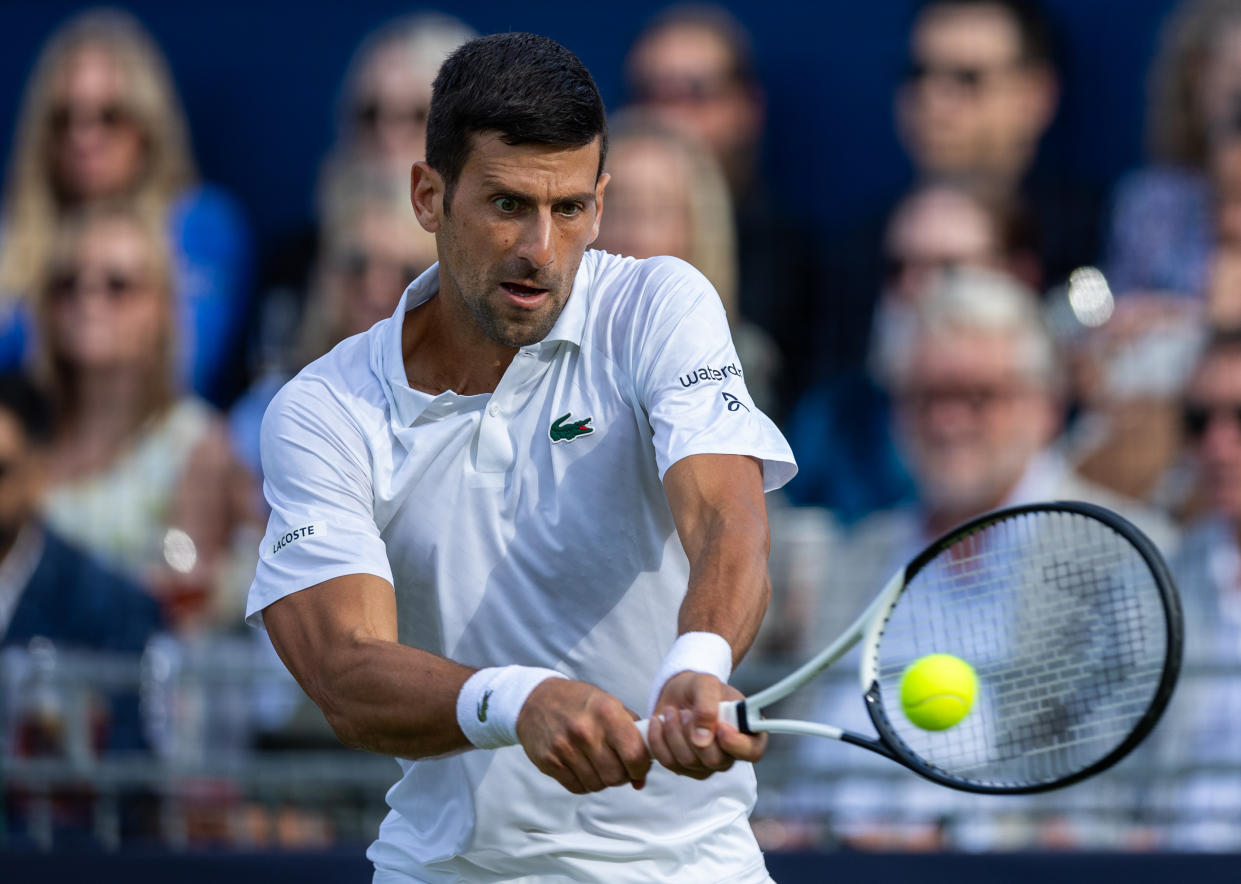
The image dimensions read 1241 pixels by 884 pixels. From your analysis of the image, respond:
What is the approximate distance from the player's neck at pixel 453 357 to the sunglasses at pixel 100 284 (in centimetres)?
326

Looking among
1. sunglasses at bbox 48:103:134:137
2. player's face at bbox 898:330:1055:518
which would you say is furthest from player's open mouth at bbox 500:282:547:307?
sunglasses at bbox 48:103:134:137

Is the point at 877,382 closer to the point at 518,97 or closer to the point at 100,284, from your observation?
Answer: the point at 100,284

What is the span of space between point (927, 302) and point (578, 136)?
2852 mm

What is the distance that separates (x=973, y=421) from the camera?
5547 millimetres

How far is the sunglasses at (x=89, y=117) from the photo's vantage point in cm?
661

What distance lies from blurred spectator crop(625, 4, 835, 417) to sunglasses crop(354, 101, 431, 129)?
82cm

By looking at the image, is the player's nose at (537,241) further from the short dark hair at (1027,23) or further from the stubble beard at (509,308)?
the short dark hair at (1027,23)

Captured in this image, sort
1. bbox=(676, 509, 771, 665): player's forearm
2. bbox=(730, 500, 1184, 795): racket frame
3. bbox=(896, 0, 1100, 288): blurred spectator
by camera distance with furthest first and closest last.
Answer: bbox=(896, 0, 1100, 288): blurred spectator, bbox=(730, 500, 1184, 795): racket frame, bbox=(676, 509, 771, 665): player's forearm

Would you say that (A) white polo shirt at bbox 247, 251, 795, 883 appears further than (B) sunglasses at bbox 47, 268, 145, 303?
No

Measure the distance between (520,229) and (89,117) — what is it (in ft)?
13.5

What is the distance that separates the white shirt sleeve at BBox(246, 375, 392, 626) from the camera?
3.00m

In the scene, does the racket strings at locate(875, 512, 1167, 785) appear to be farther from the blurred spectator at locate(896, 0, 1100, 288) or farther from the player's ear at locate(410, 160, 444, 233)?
the blurred spectator at locate(896, 0, 1100, 288)

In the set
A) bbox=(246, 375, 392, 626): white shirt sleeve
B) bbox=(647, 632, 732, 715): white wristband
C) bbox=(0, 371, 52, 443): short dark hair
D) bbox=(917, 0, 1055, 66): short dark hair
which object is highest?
bbox=(917, 0, 1055, 66): short dark hair

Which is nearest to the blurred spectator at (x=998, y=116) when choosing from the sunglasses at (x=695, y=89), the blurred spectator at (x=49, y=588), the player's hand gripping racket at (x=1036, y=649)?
the sunglasses at (x=695, y=89)
